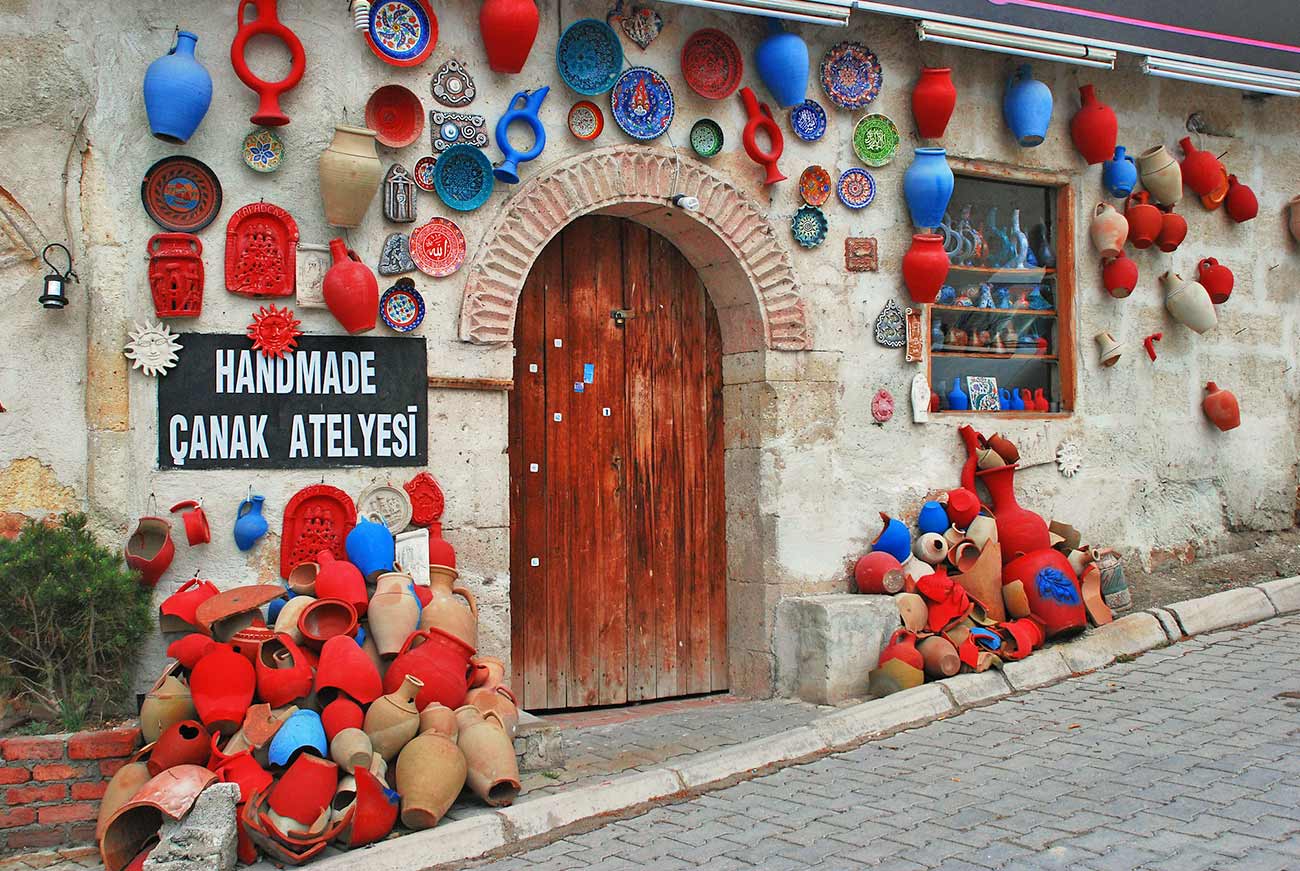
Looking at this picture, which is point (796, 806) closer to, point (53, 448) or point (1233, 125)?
point (53, 448)

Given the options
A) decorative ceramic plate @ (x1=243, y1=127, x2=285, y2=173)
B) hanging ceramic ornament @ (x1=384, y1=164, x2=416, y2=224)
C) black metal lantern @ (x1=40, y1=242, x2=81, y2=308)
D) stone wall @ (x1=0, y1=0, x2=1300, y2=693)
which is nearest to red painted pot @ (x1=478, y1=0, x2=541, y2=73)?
stone wall @ (x1=0, y1=0, x2=1300, y2=693)

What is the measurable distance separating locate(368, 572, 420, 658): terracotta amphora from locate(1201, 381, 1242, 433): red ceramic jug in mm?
5096

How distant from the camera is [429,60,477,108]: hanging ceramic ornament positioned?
497 centimetres

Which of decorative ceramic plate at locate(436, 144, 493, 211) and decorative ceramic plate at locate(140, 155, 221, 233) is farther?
decorative ceramic plate at locate(436, 144, 493, 211)

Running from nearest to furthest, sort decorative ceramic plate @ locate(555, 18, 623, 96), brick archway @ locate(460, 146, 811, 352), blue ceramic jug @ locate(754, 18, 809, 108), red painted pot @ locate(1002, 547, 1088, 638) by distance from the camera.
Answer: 1. brick archway @ locate(460, 146, 811, 352)
2. decorative ceramic plate @ locate(555, 18, 623, 96)
3. blue ceramic jug @ locate(754, 18, 809, 108)
4. red painted pot @ locate(1002, 547, 1088, 638)

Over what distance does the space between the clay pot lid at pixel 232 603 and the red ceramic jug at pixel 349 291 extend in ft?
3.72

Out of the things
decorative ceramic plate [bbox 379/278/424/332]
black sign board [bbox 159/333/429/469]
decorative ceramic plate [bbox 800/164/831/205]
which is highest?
decorative ceramic plate [bbox 800/164/831/205]

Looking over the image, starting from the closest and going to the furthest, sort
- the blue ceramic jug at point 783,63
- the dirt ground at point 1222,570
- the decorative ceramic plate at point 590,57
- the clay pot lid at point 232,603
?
the clay pot lid at point 232,603
the decorative ceramic plate at point 590,57
the blue ceramic jug at point 783,63
the dirt ground at point 1222,570

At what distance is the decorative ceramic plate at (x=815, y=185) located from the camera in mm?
5805

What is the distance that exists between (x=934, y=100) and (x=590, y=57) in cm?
187

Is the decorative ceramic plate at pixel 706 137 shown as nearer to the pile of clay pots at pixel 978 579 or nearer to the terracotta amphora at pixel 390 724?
the pile of clay pots at pixel 978 579

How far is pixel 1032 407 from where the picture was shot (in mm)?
6582

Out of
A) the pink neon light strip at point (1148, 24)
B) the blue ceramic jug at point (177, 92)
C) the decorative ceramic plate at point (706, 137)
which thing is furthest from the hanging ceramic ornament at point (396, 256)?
the pink neon light strip at point (1148, 24)

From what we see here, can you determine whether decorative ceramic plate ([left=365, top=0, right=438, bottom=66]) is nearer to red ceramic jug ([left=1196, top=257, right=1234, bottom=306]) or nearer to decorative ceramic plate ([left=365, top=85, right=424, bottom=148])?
decorative ceramic plate ([left=365, top=85, right=424, bottom=148])
